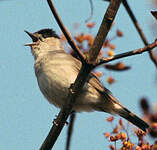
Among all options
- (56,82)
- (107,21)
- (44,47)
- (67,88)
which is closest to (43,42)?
(44,47)

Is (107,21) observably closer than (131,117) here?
Yes

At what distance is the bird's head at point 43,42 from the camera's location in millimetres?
6211

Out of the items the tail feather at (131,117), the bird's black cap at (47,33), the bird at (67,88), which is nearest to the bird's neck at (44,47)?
the bird's black cap at (47,33)

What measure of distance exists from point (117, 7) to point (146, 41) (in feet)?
2.98

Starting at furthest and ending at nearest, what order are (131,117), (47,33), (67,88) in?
1. (47,33)
2. (131,117)
3. (67,88)

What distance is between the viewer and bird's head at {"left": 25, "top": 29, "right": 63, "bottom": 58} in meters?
6.21

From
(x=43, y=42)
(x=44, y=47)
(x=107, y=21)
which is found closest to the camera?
(x=107, y=21)

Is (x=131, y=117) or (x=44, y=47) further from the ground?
(x=44, y=47)

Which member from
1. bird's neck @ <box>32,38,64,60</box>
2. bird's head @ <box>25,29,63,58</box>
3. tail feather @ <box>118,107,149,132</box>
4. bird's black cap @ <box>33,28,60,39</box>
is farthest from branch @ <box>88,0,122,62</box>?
bird's black cap @ <box>33,28,60,39</box>

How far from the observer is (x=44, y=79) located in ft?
17.0

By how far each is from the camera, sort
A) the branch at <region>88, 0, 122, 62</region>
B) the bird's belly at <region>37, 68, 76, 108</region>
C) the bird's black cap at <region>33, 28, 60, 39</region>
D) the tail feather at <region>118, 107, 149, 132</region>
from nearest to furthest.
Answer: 1. the branch at <region>88, 0, 122, 62</region>
2. the tail feather at <region>118, 107, 149, 132</region>
3. the bird's belly at <region>37, 68, 76, 108</region>
4. the bird's black cap at <region>33, 28, 60, 39</region>

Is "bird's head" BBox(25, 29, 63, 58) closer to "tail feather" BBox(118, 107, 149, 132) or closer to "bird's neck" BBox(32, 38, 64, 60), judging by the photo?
"bird's neck" BBox(32, 38, 64, 60)

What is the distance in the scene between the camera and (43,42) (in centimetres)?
647

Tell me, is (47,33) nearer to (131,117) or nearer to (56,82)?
(56,82)
